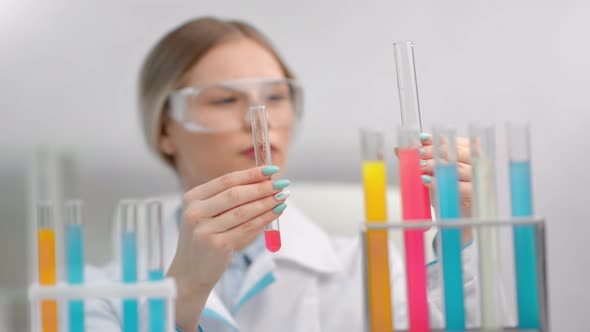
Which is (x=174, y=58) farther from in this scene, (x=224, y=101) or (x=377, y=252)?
(x=377, y=252)

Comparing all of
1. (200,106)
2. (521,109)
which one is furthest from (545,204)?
(200,106)

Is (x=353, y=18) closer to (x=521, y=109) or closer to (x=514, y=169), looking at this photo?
(x=521, y=109)

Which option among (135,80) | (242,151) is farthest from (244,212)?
(135,80)

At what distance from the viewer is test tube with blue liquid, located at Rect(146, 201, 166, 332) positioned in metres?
0.85

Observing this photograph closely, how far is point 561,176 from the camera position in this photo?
2330mm

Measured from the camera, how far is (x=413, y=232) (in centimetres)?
85

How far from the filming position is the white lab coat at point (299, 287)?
1.68 m

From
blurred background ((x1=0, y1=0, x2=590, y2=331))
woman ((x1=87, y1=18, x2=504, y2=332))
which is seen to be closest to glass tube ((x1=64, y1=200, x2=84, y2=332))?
woman ((x1=87, y1=18, x2=504, y2=332))

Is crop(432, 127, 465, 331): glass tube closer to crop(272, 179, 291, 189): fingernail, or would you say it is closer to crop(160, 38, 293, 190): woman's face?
crop(272, 179, 291, 189): fingernail

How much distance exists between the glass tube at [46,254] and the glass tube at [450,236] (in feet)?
1.59

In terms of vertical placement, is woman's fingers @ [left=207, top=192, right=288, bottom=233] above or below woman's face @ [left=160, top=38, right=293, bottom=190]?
below

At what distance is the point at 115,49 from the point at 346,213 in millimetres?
1109

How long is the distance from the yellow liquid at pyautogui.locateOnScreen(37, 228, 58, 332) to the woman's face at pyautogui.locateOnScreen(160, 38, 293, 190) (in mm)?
892

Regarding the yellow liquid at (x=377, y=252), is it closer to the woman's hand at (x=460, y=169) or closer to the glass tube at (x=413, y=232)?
the glass tube at (x=413, y=232)
